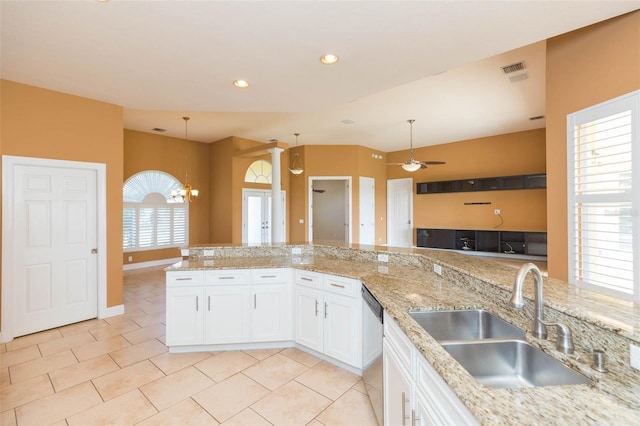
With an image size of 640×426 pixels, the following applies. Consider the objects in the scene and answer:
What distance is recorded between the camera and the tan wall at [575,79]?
2.04 meters

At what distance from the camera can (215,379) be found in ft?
8.19

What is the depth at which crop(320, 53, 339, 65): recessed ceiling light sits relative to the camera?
8.60 feet

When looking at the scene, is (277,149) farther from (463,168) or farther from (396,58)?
(463,168)

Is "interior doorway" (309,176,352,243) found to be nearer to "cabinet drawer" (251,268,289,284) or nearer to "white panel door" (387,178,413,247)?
"white panel door" (387,178,413,247)

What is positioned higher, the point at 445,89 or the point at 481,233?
the point at 445,89

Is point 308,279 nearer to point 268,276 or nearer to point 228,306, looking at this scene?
point 268,276

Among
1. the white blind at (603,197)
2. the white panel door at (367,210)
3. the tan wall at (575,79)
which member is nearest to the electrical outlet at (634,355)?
the white blind at (603,197)

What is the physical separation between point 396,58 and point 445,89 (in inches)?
80.3

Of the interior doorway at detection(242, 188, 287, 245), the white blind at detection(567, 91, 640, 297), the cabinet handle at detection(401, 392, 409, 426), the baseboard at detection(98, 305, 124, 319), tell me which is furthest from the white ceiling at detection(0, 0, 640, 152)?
the interior doorway at detection(242, 188, 287, 245)

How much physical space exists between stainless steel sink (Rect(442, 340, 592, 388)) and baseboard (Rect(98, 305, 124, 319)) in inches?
170

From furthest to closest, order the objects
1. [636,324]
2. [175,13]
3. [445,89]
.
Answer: [445,89]
[175,13]
[636,324]

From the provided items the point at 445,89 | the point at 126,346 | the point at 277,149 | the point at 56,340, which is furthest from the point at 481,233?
the point at 56,340

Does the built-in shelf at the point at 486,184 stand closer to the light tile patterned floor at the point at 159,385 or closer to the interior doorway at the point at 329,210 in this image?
the interior doorway at the point at 329,210

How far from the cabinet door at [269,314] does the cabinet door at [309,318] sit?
139mm
